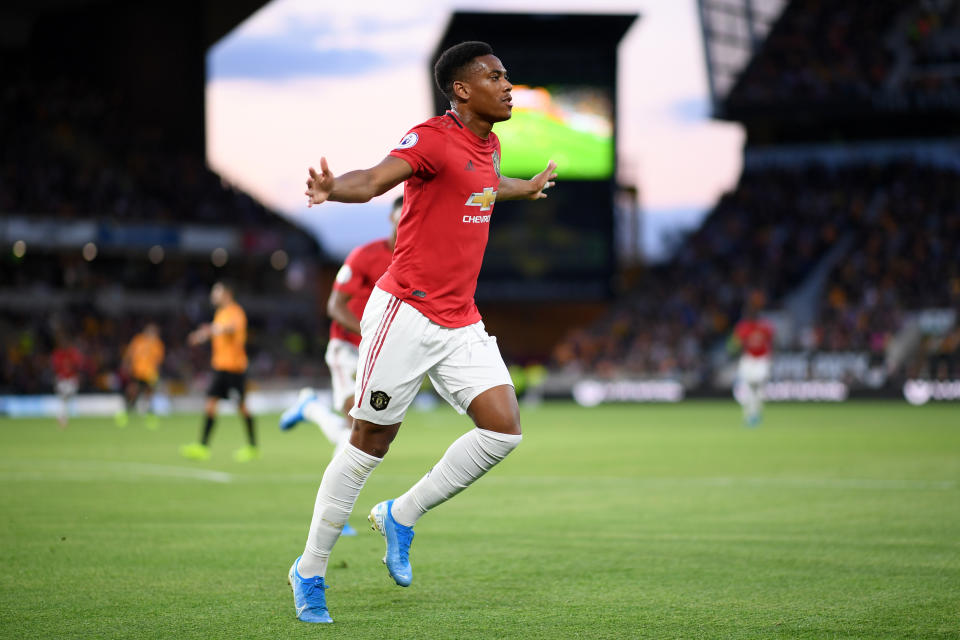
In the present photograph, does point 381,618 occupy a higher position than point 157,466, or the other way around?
point 381,618

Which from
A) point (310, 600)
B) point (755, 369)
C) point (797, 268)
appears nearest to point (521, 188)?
point (310, 600)

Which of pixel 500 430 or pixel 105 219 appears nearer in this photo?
pixel 500 430

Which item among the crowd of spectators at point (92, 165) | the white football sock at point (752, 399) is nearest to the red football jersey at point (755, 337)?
the white football sock at point (752, 399)

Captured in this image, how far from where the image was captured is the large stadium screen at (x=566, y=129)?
42.0 metres

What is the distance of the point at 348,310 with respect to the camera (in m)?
9.30

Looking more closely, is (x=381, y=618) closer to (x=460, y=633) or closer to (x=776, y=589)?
(x=460, y=633)

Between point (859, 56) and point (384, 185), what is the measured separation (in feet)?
144

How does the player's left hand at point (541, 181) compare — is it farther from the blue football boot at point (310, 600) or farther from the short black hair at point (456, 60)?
the blue football boot at point (310, 600)

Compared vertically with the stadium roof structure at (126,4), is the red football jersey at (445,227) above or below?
below

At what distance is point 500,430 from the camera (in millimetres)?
5551

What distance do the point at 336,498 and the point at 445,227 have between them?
4.52 ft

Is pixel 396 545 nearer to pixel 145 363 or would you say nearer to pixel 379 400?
pixel 379 400

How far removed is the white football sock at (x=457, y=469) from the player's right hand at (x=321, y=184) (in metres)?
1.52

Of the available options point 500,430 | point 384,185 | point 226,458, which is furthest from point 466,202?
point 226,458
